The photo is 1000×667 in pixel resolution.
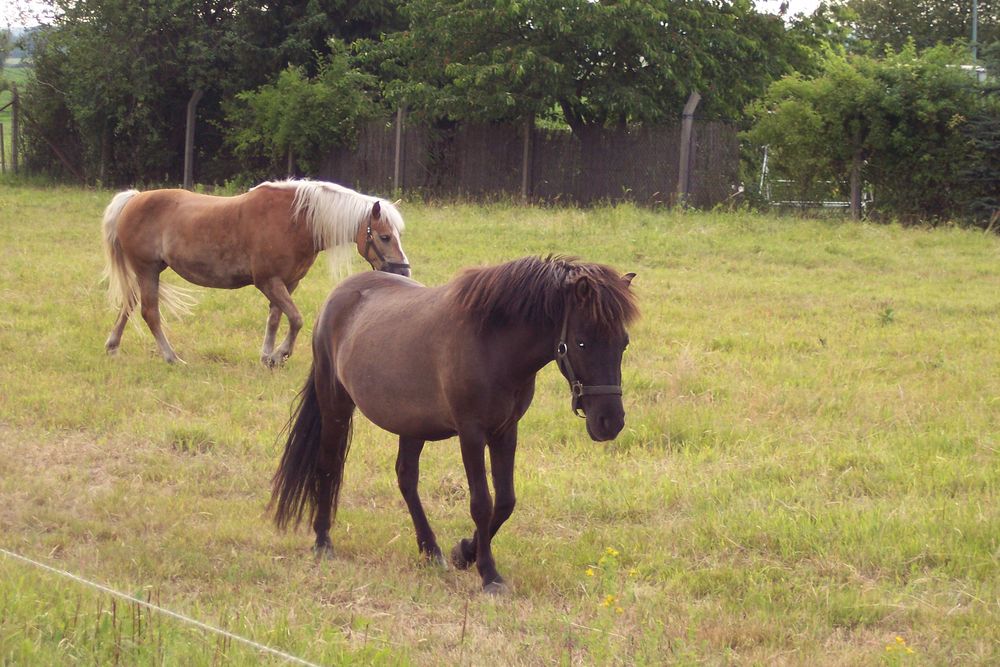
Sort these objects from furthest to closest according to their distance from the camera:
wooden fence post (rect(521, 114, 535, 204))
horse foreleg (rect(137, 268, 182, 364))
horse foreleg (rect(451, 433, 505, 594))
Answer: wooden fence post (rect(521, 114, 535, 204))
horse foreleg (rect(137, 268, 182, 364))
horse foreleg (rect(451, 433, 505, 594))

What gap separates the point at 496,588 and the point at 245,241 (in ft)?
18.7

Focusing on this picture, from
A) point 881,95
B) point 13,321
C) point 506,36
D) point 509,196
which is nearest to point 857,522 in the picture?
point 13,321

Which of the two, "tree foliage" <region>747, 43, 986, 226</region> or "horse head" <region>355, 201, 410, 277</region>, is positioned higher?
"tree foliage" <region>747, 43, 986, 226</region>

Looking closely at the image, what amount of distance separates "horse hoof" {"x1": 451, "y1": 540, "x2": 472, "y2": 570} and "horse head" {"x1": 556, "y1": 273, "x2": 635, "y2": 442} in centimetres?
112

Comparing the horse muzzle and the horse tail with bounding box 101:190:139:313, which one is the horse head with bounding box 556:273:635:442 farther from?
the horse tail with bounding box 101:190:139:313

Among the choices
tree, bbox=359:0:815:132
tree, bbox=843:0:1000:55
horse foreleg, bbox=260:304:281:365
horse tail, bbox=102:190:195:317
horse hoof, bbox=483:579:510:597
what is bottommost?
horse hoof, bbox=483:579:510:597

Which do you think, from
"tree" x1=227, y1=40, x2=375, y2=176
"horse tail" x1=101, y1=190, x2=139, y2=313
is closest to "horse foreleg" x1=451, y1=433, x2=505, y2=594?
"horse tail" x1=101, y1=190, x2=139, y2=313

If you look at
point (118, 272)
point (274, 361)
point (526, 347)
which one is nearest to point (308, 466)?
point (526, 347)

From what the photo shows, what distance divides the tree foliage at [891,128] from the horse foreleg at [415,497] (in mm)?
14416

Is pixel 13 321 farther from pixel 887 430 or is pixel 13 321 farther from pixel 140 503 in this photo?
pixel 887 430

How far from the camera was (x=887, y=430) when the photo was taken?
718cm

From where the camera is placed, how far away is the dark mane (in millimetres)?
Result: 4348

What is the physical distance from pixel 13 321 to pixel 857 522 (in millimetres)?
8294

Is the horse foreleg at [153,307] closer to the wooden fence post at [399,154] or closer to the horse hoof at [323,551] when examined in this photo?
the horse hoof at [323,551]
